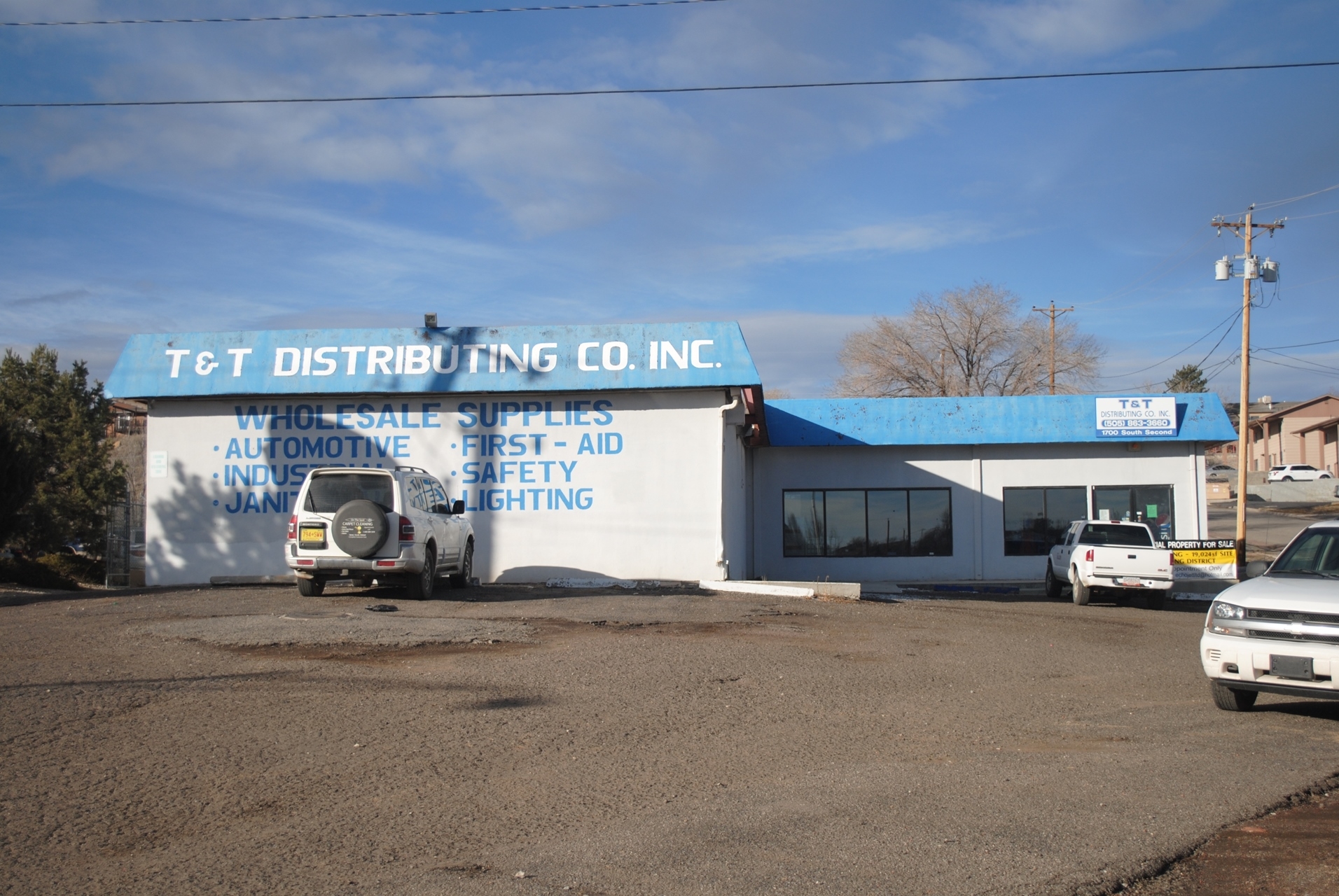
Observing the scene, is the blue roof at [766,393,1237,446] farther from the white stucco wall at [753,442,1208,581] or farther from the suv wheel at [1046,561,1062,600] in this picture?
the suv wheel at [1046,561,1062,600]

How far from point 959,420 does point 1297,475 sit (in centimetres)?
→ 4955

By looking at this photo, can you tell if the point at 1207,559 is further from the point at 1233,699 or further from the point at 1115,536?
the point at 1233,699

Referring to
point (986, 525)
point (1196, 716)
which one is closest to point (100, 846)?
point (1196, 716)

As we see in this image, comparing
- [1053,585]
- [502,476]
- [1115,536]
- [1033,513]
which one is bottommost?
[1053,585]

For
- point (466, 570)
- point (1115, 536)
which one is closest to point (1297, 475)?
point (1115, 536)

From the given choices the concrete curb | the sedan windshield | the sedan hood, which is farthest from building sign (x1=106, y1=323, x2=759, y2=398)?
the sedan hood

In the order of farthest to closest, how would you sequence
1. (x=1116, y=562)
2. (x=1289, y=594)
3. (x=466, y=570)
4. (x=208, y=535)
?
(x=208, y=535)
(x=1116, y=562)
(x=466, y=570)
(x=1289, y=594)

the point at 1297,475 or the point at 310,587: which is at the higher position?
the point at 1297,475

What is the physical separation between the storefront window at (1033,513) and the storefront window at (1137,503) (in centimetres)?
46

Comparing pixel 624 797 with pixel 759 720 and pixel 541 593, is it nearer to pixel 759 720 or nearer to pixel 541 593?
pixel 759 720

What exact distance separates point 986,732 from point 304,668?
5.80 metres

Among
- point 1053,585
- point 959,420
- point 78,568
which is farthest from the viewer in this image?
point 78,568

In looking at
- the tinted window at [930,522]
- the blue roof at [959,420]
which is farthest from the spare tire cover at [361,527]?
the tinted window at [930,522]

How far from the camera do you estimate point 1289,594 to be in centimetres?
814
